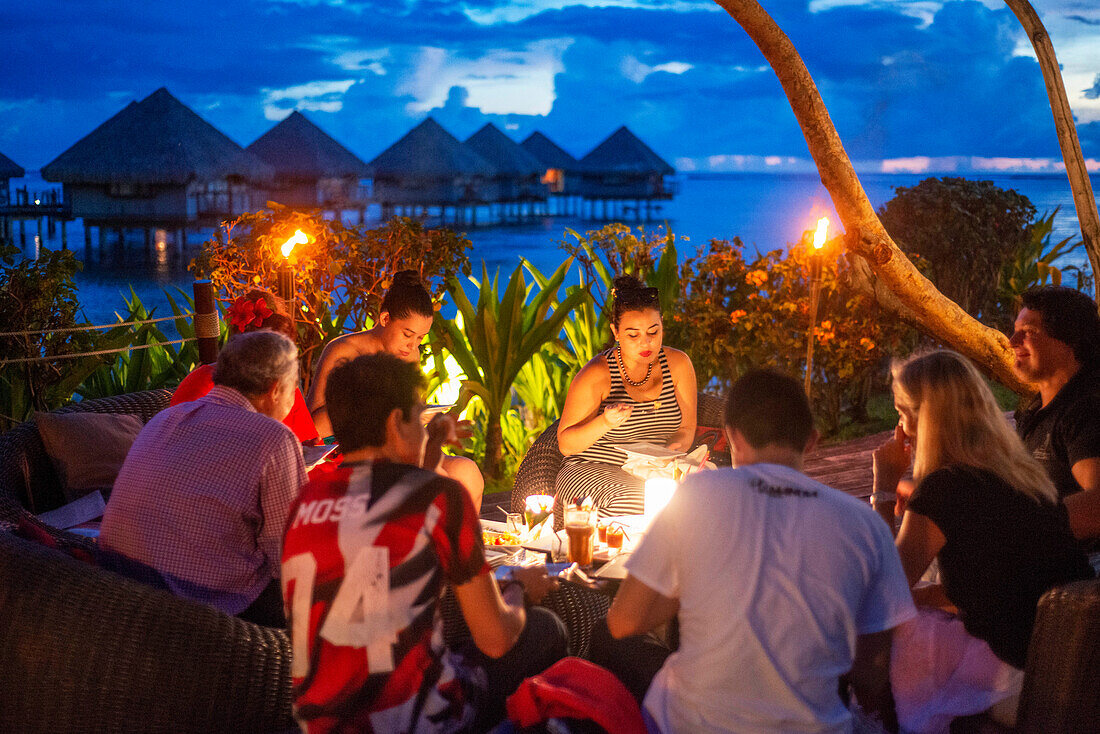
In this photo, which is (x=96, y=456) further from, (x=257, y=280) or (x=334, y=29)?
(x=334, y=29)

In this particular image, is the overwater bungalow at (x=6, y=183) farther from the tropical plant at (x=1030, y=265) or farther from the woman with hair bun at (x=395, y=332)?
the tropical plant at (x=1030, y=265)

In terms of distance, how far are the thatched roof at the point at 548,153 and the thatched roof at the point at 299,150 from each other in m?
14.9

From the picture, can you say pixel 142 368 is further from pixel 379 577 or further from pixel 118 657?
pixel 379 577

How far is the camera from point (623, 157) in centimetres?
3872

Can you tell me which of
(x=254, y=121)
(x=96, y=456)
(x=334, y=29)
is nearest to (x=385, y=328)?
(x=96, y=456)

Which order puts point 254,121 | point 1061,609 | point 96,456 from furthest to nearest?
point 254,121 < point 96,456 < point 1061,609

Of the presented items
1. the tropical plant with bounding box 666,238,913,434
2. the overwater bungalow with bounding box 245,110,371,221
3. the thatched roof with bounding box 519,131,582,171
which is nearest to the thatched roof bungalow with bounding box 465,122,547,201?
the thatched roof with bounding box 519,131,582,171

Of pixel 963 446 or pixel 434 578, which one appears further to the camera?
pixel 963 446

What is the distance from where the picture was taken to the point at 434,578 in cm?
159

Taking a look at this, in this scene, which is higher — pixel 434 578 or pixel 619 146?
pixel 619 146

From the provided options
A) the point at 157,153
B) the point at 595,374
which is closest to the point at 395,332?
the point at 595,374

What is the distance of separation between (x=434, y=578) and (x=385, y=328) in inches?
82.0

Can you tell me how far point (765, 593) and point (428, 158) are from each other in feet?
101

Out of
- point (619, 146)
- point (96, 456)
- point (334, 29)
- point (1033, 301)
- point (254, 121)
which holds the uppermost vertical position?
point (334, 29)
